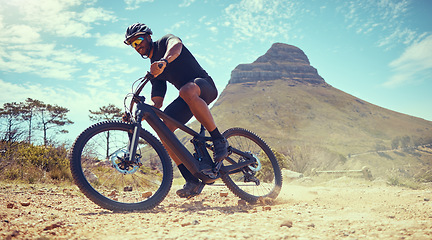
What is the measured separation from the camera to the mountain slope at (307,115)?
256ft

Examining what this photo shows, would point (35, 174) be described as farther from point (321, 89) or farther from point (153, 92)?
point (321, 89)

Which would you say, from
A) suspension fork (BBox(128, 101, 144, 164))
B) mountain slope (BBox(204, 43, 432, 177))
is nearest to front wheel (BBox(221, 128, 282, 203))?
suspension fork (BBox(128, 101, 144, 164))

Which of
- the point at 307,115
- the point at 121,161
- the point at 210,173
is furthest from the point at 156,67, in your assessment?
the point at 307,115

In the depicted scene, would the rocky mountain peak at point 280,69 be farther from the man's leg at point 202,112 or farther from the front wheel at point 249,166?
the man's leg at point 202,112

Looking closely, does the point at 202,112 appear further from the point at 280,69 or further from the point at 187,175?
the point at 280,69

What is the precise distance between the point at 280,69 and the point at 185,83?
6435 inches

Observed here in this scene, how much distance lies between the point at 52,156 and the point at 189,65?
20.1 ft

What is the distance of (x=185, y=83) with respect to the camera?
3.68 metres

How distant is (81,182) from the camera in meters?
2.65

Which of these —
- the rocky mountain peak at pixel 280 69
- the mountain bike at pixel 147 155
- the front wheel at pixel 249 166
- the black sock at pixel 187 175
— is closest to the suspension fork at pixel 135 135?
the mountain bike at pixel 147 155

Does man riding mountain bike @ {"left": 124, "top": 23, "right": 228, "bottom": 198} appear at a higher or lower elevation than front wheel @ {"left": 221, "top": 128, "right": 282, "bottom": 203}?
higher

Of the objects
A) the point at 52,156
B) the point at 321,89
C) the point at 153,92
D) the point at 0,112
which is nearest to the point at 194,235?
the point at 153,92

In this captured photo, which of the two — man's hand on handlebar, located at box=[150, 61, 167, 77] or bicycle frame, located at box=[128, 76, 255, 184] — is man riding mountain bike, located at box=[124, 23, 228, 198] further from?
man's hand on handlebar, located at box=[150, 61, 167, 77]

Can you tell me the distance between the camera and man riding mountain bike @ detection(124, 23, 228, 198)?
3.43m
